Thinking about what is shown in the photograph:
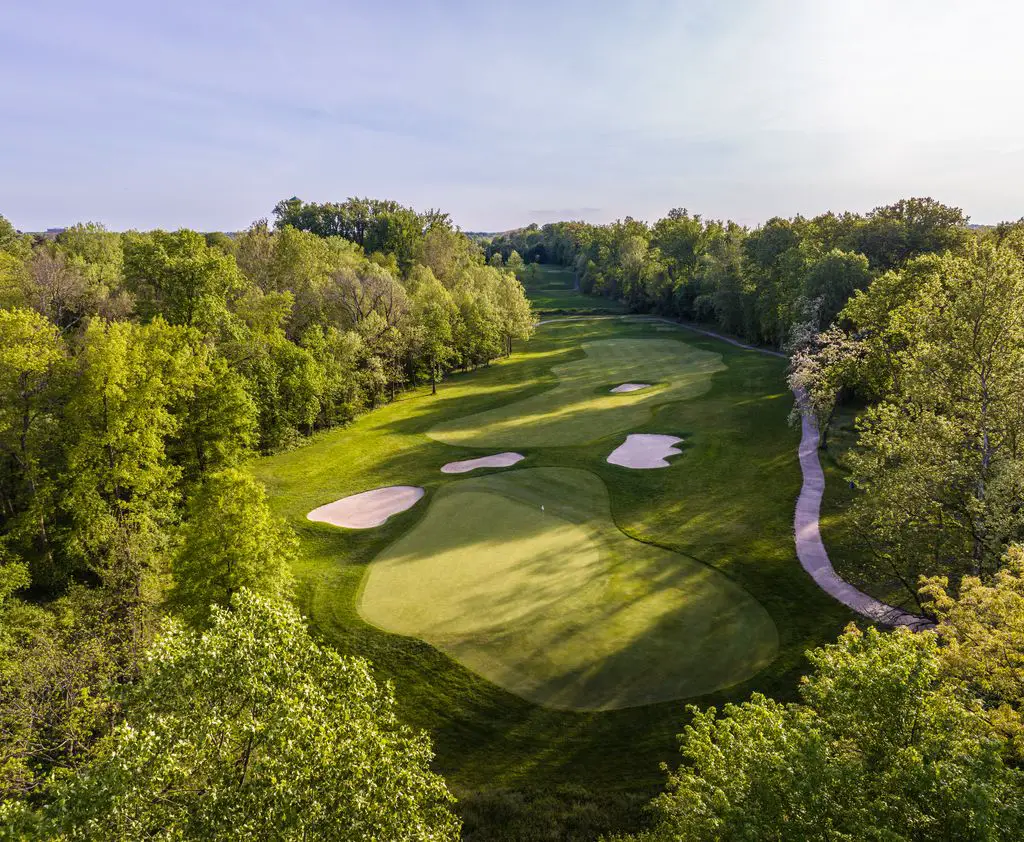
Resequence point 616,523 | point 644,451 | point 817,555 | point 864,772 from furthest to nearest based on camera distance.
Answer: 1. point 644,451
2. point 616,523
3. point 817,555
4. point 864,772

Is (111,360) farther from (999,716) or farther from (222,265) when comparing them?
(999,716)

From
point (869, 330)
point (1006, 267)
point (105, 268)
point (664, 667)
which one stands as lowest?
point (664, 667)

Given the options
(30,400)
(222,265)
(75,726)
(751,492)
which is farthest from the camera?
(222,265)

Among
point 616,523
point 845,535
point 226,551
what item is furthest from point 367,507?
point 845,535

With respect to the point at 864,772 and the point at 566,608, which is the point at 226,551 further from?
the point at 864,772

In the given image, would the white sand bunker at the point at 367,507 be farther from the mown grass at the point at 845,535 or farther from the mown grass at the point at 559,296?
the mown grass at the point at 559,296

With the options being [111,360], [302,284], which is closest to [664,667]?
[111,360]

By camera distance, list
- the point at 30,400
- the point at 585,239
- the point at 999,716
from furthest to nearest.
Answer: the point at 585,239, the point at 30,400, the point at 999,716

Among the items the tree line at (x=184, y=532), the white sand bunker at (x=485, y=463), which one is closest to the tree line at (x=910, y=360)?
the tree line at (x=184, y=532)
